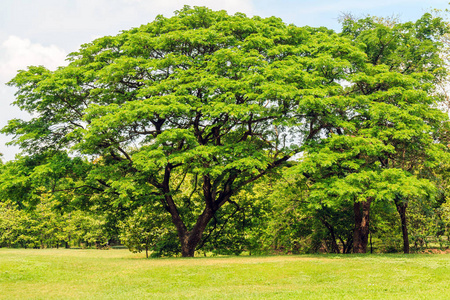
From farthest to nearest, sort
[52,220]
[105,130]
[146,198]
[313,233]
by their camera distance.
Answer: [52,220] → [313,233] → [146,198] → [105,130]

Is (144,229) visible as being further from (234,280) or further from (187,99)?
(234,280)

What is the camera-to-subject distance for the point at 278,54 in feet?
63.0

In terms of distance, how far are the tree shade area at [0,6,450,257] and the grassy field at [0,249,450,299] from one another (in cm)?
290

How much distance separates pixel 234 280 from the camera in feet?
42.4

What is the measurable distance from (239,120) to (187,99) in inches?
108

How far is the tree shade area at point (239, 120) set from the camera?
1688 centimetres

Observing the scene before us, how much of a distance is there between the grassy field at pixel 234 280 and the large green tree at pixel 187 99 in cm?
407

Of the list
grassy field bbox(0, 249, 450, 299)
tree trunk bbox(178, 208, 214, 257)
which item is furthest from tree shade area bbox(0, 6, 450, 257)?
grassy field bbox(0, 249, 450, 299)

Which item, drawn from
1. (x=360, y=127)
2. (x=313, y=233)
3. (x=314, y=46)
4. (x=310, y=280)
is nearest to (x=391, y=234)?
(x=313, y=233)

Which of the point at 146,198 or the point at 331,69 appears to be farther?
the point at 146,198

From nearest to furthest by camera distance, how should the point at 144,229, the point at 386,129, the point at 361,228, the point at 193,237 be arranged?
the point at 386,129 < the point at 193,237 < the point at 361,228 < the point at 144,229

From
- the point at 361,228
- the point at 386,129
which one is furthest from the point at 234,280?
the point at 361,228

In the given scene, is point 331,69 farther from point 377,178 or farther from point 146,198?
point 146,198

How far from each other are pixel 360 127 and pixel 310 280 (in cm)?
927
